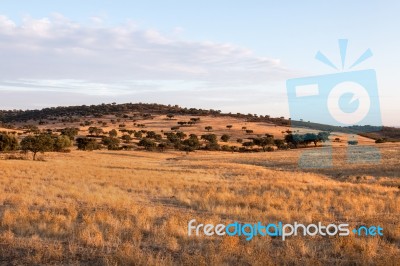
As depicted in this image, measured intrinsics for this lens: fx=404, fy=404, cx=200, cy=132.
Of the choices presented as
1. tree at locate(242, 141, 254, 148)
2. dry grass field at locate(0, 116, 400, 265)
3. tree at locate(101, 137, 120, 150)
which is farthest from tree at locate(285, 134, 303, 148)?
dry grass field at locate(0, 116, 400, 265)

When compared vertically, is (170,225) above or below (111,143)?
below

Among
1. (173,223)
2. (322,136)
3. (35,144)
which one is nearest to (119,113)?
(322,136)

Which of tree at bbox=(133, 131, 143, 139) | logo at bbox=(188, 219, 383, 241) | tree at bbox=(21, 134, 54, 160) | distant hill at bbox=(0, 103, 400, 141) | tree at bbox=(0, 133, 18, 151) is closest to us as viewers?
logo at bbox=(188, 219, 383, 241)

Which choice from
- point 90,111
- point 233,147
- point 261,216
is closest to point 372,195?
point 261,216

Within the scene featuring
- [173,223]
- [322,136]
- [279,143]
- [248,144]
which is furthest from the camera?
[322,136]

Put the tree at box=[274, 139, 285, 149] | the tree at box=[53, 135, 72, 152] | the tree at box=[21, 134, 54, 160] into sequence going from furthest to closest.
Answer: the tree at box=[274, 139, 285, 149] → the tree at box=[53, 135, 72, 152] → the tree at box=[21, 134, 54, 160]

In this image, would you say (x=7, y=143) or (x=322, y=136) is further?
(x=322, y=136)

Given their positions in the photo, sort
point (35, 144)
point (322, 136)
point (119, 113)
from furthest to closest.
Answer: point (119, 113), point (322, 136), point (35, 144)

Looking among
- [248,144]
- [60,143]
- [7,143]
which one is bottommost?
[248,144]

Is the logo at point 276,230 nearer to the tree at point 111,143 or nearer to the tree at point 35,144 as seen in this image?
the tree at point 35,144

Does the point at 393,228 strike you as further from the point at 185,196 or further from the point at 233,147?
the point at 233,147

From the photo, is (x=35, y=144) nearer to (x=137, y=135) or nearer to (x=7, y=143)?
(x=7, y=143)

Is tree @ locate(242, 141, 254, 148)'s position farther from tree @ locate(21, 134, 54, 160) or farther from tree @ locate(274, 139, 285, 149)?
tree @ locate(21, 134, 54, 160)

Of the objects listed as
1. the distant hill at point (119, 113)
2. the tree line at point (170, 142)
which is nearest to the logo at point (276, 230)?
the tree line at point (170, 142)
